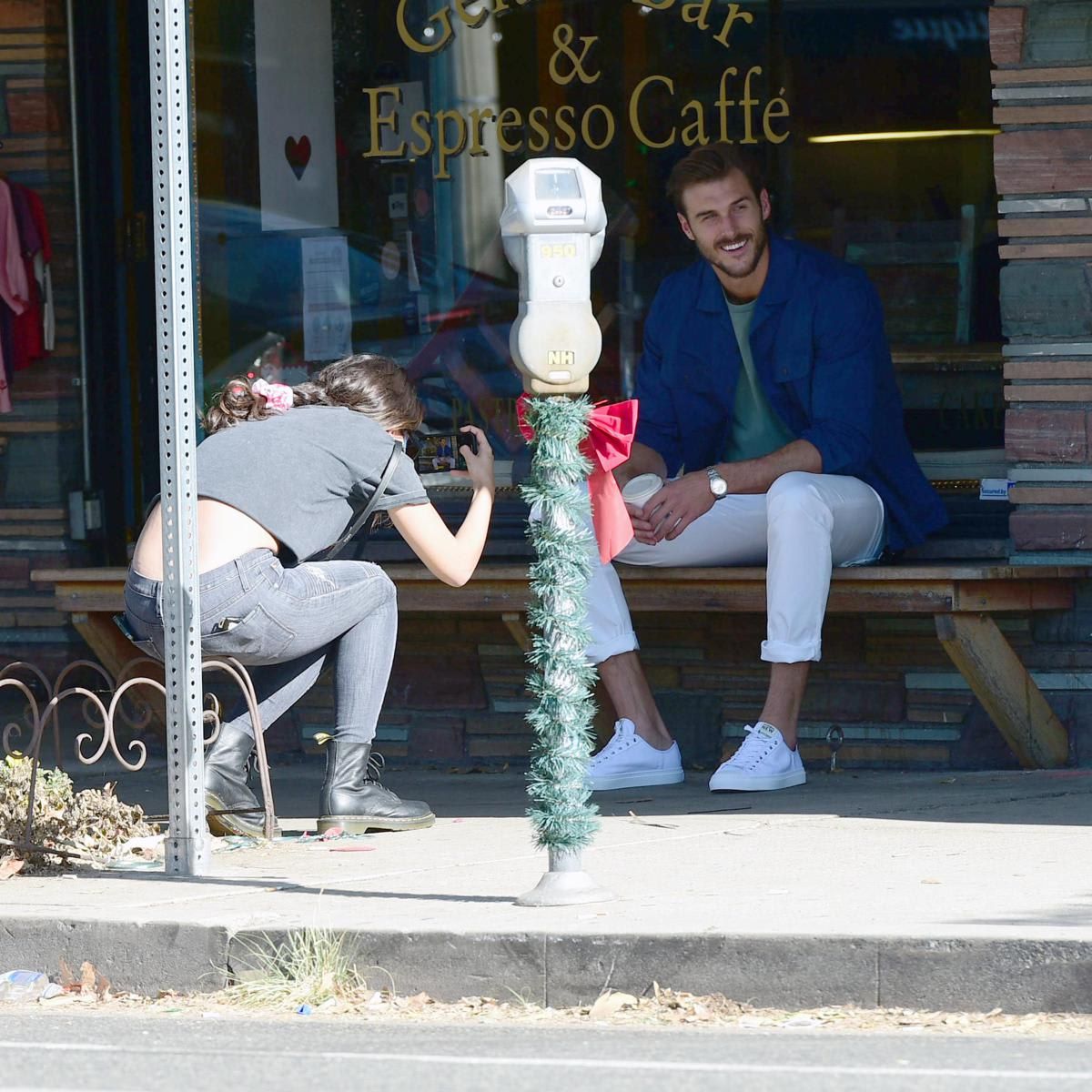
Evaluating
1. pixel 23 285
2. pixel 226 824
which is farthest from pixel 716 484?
pixel 23 285

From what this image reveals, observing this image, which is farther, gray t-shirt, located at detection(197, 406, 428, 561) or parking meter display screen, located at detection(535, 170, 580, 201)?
gray t-shirt, located at detection(197, 406, 428, 561)

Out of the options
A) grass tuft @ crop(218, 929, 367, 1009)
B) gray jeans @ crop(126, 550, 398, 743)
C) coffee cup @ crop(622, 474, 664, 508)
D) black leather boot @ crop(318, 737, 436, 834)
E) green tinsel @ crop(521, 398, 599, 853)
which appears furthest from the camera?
coffee cup @ crop(622, 474, 664, 508)

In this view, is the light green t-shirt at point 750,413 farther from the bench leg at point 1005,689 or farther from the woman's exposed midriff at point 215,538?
the woman's exposed midriff at point 215,538

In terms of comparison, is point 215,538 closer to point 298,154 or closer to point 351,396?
point 351,396

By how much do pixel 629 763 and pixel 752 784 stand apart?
1.55 ft

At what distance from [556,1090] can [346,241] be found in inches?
199

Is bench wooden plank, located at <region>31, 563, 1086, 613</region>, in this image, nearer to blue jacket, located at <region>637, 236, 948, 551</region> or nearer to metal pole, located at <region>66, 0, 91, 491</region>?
blue jacket, located at <region>637, 236, 948, 551</region>

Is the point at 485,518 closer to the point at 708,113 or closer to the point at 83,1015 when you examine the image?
the point at 83,1015

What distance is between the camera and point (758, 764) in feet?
22.9

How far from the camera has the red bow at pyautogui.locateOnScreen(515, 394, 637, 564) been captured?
5430 mm


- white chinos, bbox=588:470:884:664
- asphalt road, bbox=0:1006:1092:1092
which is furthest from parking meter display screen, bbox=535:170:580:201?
white chinos, bbox=588:470:884:664

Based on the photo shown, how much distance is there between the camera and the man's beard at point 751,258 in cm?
750

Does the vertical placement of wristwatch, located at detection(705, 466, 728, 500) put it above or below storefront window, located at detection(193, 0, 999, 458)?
below

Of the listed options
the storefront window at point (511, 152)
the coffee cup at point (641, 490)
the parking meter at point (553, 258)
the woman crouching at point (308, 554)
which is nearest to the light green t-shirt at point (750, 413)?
the coffee cup at point (641, 490)
